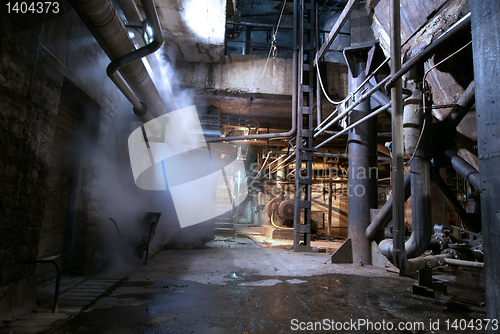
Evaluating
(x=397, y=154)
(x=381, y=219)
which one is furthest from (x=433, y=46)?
(x=381, y=219)

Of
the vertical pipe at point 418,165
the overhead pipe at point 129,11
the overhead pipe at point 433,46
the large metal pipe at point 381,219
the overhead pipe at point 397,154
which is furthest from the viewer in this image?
the large metal pipe at point 381,219

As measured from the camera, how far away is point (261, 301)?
3.44 m

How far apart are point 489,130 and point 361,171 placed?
4.06 metres

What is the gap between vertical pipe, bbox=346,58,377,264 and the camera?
6062mm

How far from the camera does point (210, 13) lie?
22.5 ft

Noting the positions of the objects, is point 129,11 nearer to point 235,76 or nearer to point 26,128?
point 26,128

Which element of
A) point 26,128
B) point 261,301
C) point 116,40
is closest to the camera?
point 26,128

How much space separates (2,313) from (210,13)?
23.0ft

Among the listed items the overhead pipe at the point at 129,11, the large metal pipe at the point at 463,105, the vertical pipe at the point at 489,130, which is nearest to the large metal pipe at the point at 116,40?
the overhead pipe at the point at 129,11

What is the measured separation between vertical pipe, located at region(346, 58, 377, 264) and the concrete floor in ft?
2.25

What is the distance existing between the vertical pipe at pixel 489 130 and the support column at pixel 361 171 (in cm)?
392

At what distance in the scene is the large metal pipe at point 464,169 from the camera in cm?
356

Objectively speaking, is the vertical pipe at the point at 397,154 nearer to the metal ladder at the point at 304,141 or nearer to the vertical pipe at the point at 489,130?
the vertical pipe at the point at 489,130

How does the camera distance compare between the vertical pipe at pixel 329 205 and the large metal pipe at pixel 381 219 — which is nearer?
the large metal pipe at pixel 381 219
